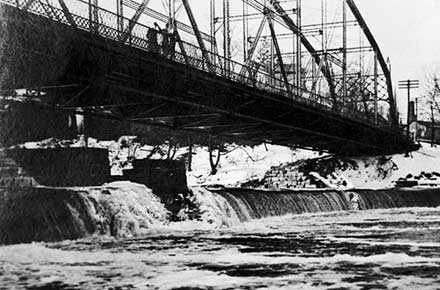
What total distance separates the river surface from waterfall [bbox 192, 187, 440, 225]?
149 inches

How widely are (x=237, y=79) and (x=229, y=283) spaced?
24.8 meters

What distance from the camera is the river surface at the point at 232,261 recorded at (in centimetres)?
1421

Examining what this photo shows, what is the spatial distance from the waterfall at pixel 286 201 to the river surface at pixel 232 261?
3.79m

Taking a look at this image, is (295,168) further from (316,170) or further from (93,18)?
(93,18)

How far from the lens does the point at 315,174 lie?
229 feet

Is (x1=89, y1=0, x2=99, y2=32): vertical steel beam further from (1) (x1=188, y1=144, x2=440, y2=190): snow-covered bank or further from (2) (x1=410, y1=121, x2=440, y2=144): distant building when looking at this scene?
Result: (2) (x1=410, y1=121, x2=440, y2=144): distant building

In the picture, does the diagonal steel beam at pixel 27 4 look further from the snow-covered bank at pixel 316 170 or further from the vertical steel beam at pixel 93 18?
the snow-covered bank at pixel 316 170

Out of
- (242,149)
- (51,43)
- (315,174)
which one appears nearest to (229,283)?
(51,43)

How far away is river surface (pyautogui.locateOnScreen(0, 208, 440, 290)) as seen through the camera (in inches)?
559

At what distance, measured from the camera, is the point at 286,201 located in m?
37.7

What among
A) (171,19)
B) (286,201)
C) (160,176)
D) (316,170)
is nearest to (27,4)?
(160,176)

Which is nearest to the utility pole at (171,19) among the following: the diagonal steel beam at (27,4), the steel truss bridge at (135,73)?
the steel truss bridge at (135,73)

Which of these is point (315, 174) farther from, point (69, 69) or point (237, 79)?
point (69, 69)

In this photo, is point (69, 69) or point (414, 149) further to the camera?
point (414, 149)
